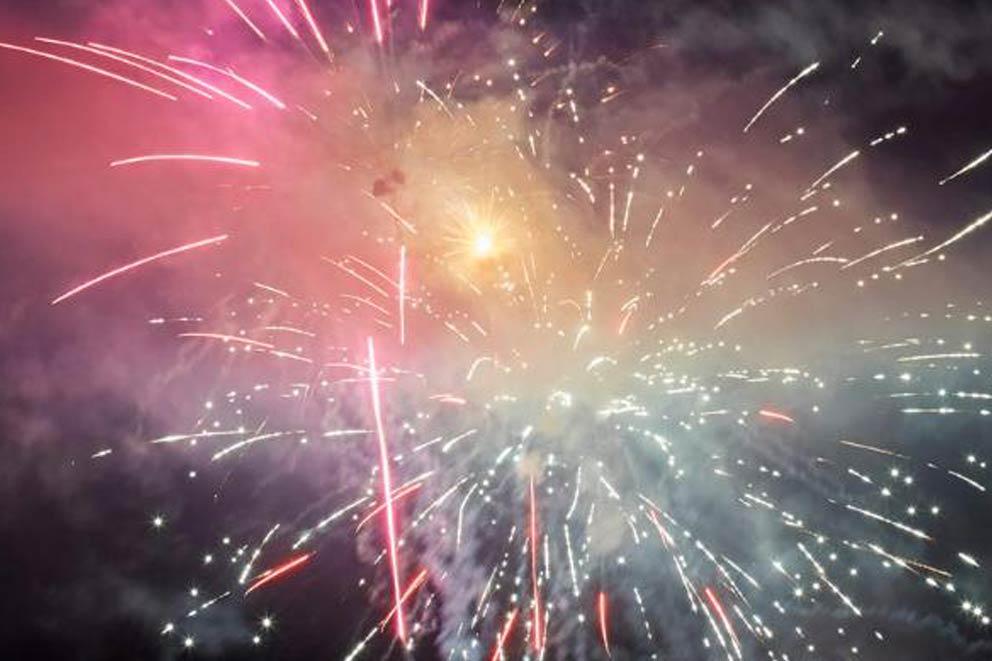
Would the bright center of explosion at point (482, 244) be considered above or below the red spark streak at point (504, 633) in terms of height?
above

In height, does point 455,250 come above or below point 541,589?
above

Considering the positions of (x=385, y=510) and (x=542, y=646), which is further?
(x=542, y=646)

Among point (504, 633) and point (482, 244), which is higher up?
point (482, 244)

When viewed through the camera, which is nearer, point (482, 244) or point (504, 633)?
point (482, 244)

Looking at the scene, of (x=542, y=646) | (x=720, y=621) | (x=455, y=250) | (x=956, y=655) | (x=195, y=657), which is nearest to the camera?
(x=455, y=250)

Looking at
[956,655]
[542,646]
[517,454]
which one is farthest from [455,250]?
[956,655]

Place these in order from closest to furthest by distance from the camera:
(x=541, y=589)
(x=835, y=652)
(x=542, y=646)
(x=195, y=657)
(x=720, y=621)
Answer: (x=541, y=589) → (x=542, y=646) → (x=720, y=621) → (x=835, y=652) → (x=195, y=657)

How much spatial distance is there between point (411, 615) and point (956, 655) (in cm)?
1458

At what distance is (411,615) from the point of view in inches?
384

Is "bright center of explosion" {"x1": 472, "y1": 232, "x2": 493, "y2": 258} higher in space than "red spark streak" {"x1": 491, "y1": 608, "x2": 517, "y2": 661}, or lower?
higher

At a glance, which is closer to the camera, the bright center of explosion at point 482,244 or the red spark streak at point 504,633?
the bright center of explosion at point 482,244

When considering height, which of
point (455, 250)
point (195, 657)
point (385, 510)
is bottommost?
point (195, 657)

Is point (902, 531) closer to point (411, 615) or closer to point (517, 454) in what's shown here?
point (517, 454)

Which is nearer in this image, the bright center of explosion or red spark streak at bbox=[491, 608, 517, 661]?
the bright center of explosion
